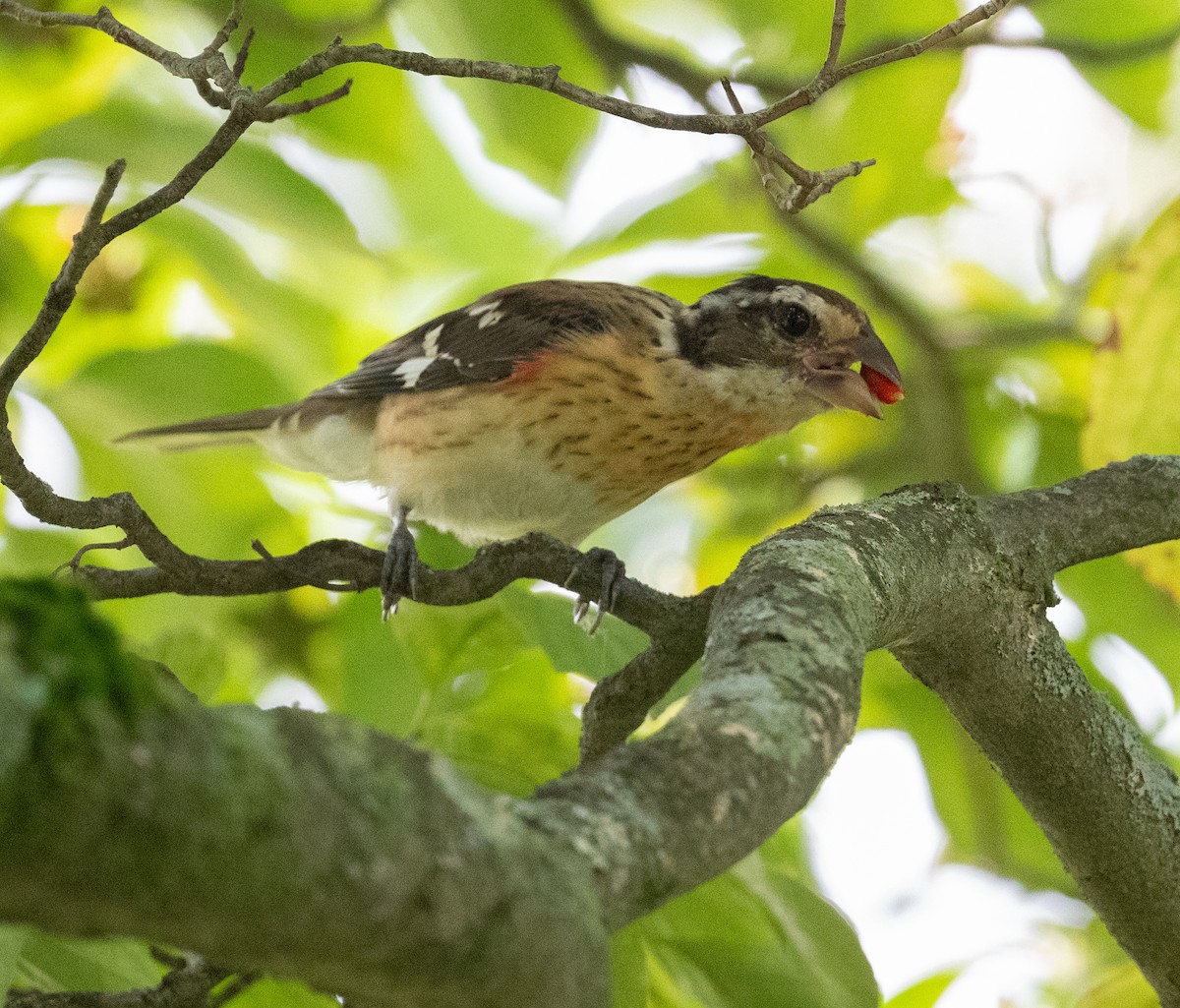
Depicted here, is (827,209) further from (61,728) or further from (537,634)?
(61,728)

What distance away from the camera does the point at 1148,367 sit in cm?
288

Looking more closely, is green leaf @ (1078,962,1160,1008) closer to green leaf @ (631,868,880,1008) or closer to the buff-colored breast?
green leaf @ (631,868,880,1008)

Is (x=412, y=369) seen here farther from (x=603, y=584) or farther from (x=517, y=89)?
(x=603, y=584)

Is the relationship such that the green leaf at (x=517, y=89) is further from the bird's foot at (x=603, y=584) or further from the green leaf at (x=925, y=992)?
the green leaf at (x=925, y=992)

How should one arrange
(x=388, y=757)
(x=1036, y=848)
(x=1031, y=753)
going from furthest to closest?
1. (x=1036, y=848)
2. (x=1031, y=753)
3. (x=388, y=757)

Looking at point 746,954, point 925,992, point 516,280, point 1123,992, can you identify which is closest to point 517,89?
point 516,280

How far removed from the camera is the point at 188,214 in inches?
126

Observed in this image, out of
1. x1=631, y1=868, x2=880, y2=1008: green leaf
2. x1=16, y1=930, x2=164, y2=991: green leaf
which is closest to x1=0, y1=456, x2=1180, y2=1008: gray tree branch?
x1=631, y1=868, x2=880, y2=1008: green leaf

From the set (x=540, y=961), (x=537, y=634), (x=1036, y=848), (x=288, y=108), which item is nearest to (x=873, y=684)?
(x=1036, y=848)

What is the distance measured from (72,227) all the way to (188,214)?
2.64ft

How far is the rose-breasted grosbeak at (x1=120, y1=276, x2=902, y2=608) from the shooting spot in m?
3.47

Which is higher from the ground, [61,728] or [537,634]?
[537,634]

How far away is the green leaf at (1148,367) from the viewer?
9.41 feet

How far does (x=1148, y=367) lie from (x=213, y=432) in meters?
2.50
